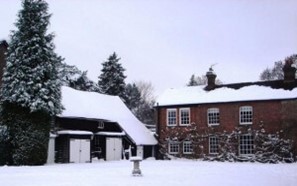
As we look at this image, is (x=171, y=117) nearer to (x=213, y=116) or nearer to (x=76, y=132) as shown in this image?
(x=213, y=116)

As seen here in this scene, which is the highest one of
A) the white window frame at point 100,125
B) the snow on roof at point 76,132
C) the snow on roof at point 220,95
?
the snow on roof at point 220,95

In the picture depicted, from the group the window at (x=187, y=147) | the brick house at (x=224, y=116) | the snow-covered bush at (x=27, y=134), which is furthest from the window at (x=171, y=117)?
the snow-covered bush at (x=27, y=134)

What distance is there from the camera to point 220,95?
40656mm

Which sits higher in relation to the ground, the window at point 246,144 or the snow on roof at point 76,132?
the snow on roof at point 76,132

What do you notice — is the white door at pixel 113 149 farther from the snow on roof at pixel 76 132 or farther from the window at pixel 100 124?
the snow on roof at pixel 76 132

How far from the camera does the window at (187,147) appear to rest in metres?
41.5

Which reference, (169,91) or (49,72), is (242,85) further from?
(49,72)

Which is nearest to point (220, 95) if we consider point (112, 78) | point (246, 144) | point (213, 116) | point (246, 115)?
point (213, 116)

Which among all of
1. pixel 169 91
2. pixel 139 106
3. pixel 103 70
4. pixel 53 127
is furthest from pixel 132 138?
pixel 139 106

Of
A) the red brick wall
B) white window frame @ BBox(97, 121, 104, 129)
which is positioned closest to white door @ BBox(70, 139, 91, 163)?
white window frame @ BBox(97, 121, 104, 129)

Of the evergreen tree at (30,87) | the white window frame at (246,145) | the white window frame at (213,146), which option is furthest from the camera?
the white window frame at (213,146)

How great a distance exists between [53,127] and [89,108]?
21.2 ft

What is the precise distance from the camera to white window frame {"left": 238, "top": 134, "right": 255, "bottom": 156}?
38062mm

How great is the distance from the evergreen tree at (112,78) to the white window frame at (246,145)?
30194mm
